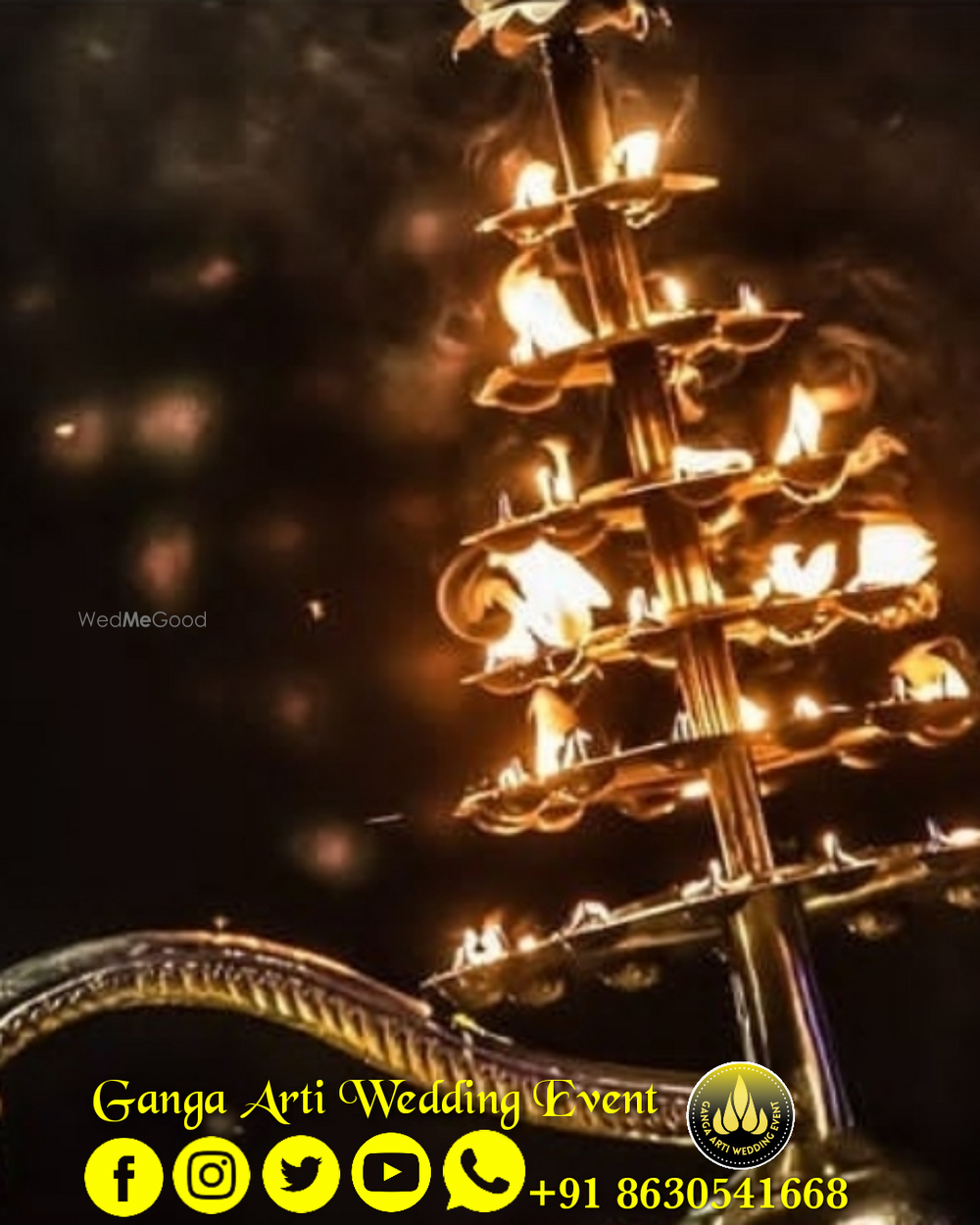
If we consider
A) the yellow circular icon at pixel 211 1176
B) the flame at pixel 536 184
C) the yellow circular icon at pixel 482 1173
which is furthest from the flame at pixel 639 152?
the yellow circular icon at pixel 211 1176

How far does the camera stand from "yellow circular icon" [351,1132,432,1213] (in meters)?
2.86

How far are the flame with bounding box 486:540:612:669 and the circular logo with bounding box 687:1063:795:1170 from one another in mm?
571

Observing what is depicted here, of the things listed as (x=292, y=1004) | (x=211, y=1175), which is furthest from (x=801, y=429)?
(x=211, y=1175)

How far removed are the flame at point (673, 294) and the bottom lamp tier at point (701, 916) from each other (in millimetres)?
772

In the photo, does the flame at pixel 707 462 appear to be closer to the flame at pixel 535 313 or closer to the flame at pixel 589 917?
the flame at pixel 535 313

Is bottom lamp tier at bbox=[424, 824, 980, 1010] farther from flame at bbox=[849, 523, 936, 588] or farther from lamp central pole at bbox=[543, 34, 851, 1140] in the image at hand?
flame at bbox=[849, 523, 936, 588]

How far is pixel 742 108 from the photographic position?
3133mm

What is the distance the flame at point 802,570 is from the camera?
2676 mm

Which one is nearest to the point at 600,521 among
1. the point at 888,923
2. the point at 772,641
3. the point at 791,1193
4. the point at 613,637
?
the point at 613,637

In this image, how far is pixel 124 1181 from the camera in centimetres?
279

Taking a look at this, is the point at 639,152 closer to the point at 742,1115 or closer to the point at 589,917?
the point at 589,917

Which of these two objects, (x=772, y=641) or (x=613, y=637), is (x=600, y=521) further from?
(x=772, y=641)

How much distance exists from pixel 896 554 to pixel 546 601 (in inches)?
17.7

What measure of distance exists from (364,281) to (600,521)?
2.44 feet
